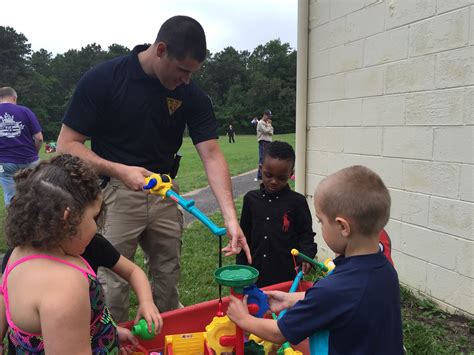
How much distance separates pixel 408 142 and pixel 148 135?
2157 millimetres

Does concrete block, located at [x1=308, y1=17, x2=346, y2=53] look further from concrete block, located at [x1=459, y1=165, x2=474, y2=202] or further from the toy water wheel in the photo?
the toy water wheel

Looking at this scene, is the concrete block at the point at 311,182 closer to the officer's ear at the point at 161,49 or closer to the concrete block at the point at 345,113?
the concrete block at the point at 345,113

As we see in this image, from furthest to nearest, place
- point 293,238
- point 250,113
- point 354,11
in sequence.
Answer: point 250,113, point 354,11, point 293,238

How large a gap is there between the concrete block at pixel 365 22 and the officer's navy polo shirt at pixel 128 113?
78.6 inches

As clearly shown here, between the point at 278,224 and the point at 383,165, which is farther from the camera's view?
the point at 383,165

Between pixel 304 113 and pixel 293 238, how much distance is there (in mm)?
2128

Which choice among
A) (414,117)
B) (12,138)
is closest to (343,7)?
(414,117)

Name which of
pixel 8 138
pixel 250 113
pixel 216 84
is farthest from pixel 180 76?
pixel 216 84

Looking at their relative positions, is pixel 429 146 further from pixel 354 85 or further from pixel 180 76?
pixel 180 76

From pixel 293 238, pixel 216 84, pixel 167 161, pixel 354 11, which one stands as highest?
pixel 216 84

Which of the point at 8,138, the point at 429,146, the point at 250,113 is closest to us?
the point at 429,146

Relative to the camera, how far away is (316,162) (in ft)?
15.5

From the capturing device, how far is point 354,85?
164 inches

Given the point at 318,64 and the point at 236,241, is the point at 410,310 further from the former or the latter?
the point at 318,64
